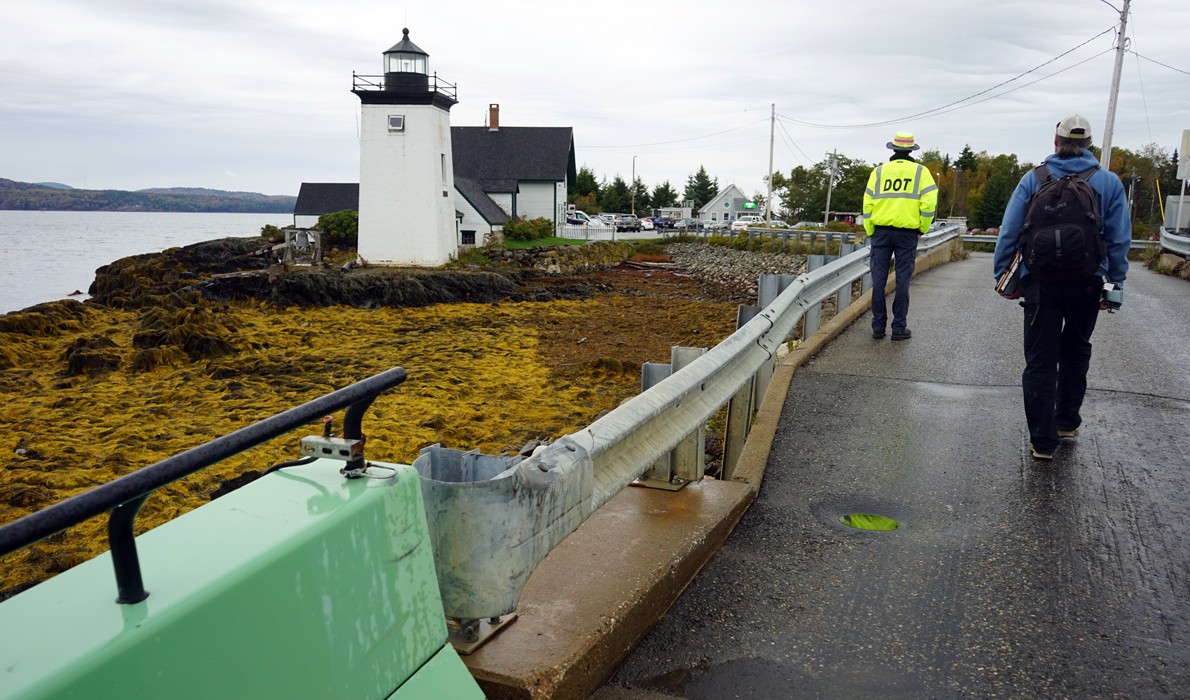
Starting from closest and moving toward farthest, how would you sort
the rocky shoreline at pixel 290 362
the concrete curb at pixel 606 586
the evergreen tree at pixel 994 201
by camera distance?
the concrete curb at pixel 606 586
the rocky shoreline at pixel 290 362
the evergreen tree at pixel 994 201

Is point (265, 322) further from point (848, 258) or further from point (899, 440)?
point (899, 440)

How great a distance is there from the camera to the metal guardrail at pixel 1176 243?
64.6 ft

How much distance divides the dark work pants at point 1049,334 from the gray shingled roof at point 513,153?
5349cm

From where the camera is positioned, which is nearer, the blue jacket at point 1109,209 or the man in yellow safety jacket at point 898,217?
the blue jacket at point 1109,209

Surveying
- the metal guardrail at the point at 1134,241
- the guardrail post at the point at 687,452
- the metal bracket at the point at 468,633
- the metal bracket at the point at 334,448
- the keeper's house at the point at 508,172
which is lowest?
the metal bracket at the point at 468,633

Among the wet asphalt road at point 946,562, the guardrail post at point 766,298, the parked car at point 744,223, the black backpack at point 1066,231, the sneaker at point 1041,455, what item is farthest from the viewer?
the parked car at point 744,223

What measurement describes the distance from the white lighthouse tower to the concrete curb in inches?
1450

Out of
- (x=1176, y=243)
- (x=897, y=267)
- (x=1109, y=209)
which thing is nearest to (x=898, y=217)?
(x=897, y=267)

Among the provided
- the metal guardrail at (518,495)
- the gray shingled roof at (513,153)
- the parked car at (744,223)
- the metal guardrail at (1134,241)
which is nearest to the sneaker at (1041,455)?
the metal guardrail at (518,495)

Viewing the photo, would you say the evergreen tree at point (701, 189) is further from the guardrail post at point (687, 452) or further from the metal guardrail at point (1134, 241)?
the guardrail post at point (687, 452)

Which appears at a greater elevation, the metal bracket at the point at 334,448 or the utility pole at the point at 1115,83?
the utility pole at the point at 1115,83

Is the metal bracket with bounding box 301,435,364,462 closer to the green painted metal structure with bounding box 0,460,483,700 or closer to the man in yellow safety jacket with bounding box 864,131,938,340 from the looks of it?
the green painted metal structure with bounding box 0,460,483,700

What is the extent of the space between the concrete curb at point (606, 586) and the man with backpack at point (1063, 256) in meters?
1.91

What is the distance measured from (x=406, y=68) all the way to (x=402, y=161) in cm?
416
